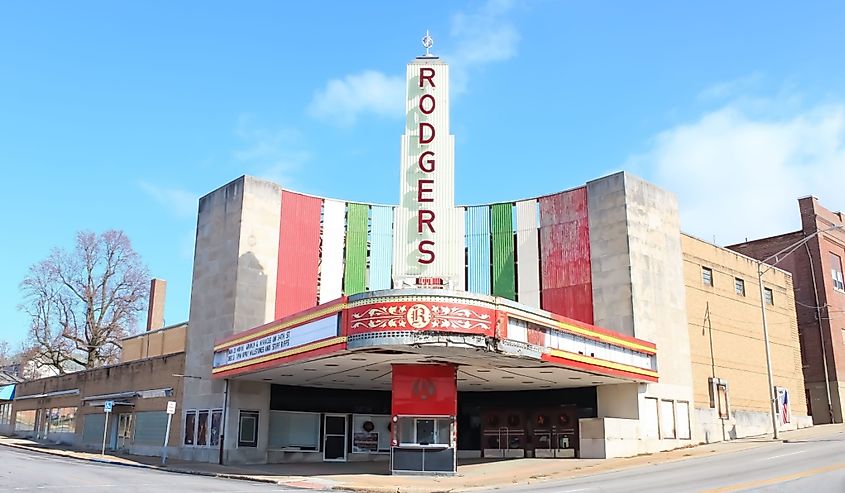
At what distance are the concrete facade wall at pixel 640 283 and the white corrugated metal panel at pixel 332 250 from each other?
1368 cm

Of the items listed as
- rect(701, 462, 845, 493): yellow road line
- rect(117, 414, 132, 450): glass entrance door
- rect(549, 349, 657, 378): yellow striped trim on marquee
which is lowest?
rect(701, 462, 845, 493): yellow road line

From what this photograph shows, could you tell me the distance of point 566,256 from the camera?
3966 cm

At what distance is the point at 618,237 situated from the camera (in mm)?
37438

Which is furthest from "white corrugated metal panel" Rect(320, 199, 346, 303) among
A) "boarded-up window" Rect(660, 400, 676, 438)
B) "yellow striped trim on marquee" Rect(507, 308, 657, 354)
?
"boarded-up window" Rect(660, 400, 676, 438)

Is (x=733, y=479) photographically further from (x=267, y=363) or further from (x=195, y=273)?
(x=195, y=273)

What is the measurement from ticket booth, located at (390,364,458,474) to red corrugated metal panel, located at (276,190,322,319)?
12.1m

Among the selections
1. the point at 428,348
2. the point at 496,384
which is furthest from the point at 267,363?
the point at 496,384

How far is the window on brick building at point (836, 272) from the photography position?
5572 cm

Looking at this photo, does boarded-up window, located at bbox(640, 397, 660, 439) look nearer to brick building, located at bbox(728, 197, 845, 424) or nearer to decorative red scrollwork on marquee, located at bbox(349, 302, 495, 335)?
decorative red scrollwork on marquee, located at bbox(349, 302, 495, 335)

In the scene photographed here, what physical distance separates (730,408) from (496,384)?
14659 mm

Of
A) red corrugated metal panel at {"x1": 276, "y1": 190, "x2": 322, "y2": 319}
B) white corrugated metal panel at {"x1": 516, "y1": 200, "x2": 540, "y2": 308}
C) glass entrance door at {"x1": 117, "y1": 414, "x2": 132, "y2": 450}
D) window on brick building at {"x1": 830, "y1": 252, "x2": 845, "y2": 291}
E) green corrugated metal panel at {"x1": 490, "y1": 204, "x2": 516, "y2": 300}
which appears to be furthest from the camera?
window on brick building at {"x1": 830, "y1": 252, "x2": 845, "y2": 291}

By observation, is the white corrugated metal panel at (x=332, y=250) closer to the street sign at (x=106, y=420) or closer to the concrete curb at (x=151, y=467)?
the concrete curb at (x=151, y=467)

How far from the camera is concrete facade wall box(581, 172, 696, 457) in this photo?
35.9 metres

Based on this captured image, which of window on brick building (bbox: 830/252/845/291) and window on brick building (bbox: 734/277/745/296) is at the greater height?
window on brick building (bbox: 830/252/845/291)
